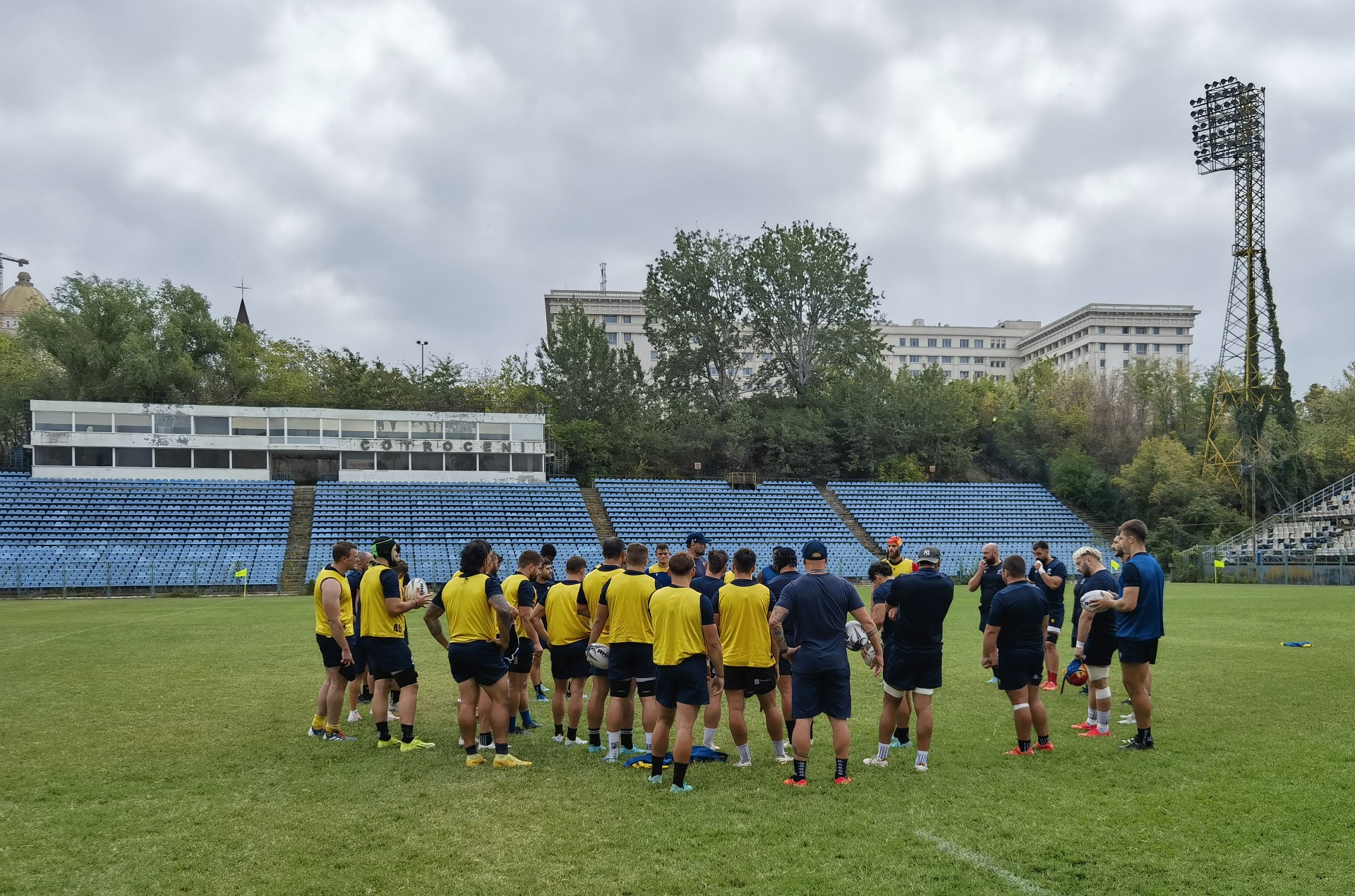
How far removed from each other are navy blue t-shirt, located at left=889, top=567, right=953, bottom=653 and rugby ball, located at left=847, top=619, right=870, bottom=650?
31cm

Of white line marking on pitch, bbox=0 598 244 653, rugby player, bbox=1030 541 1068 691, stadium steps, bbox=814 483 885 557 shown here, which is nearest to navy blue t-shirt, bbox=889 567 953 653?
rugby player, bbox=1030 541 1068 691

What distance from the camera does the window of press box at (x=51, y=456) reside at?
38.4m

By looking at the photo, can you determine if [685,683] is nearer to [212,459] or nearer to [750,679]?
[750,679]

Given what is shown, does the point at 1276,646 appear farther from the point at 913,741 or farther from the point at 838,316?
the point at 838,316

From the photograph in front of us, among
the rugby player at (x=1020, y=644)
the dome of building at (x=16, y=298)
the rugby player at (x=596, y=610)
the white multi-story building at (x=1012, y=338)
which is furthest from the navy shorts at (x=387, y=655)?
the dome of building at (x=16, y=298)

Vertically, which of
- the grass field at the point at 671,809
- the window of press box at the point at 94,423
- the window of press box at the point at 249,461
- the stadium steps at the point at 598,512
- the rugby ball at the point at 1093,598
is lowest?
the grass field at the point at 671,809

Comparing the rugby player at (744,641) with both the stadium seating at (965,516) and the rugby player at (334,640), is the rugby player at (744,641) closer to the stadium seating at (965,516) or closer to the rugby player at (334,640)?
the rugby player at (334,640)

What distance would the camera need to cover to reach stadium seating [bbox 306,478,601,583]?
3450 cm

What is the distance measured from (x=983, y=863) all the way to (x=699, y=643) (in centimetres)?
267

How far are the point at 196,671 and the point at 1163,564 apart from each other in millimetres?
36884

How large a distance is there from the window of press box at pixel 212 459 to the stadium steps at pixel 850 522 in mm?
30308

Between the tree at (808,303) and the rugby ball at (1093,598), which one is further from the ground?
the tree at (808,303)

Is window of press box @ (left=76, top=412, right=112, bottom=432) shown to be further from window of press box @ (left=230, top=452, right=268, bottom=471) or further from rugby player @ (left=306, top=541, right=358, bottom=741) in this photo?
rugby player @ (left=306, top=541, right=358, bottom=741)

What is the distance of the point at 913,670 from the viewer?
7355mm
